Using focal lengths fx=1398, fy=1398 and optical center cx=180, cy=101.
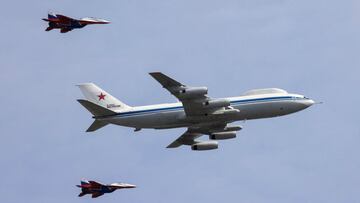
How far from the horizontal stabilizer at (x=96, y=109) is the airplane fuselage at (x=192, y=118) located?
57 centimetres

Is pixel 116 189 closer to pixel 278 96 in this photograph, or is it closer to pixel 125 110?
pixel 125 110

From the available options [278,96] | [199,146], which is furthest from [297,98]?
[199,146]

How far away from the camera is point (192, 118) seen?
6132 inches

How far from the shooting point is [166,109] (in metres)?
156

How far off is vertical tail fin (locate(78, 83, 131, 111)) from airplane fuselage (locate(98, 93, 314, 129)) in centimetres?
199

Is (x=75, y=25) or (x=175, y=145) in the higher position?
(x=75, y=25)

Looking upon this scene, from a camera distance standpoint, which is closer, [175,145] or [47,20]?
[47,20]

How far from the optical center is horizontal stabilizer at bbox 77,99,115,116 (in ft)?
500

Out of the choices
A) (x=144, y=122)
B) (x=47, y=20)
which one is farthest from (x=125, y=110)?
(x=47, y=20)

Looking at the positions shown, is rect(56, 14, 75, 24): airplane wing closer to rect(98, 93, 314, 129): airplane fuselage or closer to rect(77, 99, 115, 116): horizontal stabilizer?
rect(77, 99, 115, 116): horizontal stabilizer

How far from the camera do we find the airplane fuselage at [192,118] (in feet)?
510

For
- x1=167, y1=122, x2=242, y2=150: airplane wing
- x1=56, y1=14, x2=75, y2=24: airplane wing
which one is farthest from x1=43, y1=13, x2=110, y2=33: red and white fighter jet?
x1=167, y1=122, x2=242, y2=150: airplane wing

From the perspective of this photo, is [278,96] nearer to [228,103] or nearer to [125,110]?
[228,103]

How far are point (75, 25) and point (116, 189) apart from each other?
764 inches
